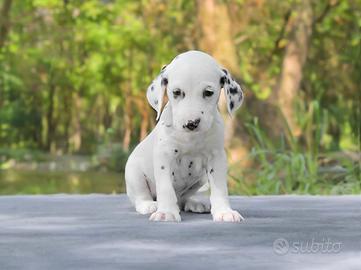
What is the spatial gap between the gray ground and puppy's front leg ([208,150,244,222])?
0.07 m

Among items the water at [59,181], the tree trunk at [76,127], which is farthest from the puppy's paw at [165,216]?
the tree trunk at [76,127]

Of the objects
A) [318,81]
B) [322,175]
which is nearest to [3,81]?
[318,81]

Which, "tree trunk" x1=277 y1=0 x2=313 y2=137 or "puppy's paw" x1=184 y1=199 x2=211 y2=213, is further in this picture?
"tree trunk" x1=277 y1=0 x2=313 y2=137

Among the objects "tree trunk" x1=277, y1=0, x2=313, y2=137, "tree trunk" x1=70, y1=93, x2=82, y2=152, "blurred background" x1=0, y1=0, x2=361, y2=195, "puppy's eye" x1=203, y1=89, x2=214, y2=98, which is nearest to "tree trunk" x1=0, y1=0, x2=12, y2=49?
"blurred background" x1=0, y1=0, x2=361, y2=195

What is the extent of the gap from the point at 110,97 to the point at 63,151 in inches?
125

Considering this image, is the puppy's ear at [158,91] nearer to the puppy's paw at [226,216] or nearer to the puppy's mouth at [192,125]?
the puppy's mouth at [192,125]

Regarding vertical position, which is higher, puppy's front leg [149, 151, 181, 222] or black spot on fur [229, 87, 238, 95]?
black spot on fur [229, 87, 238, 95]

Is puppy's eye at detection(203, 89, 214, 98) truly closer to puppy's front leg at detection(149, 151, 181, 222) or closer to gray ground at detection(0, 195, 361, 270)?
puppy's front leg at detection(149, 151, 181, 222)

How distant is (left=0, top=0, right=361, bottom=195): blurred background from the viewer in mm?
7707

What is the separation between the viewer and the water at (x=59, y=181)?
47.5 feet

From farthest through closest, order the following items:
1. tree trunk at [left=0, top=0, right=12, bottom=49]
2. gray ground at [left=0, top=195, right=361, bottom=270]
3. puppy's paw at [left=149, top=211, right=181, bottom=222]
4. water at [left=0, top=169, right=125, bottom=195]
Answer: water at [left=0, top=169, right=125, bottom=195] → tree trunk at [left=0, top=0, right=12, bottom=49] → puppy's paw at [left=149, top=211, right=181, bottom=222] → gray ground at [left=0, top=195, right=361, bottom=270]

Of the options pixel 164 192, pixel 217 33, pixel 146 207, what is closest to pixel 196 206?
pixel 146 207

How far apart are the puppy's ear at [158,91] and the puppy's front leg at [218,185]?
33 cm

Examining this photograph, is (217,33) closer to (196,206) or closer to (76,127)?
(196,206)
